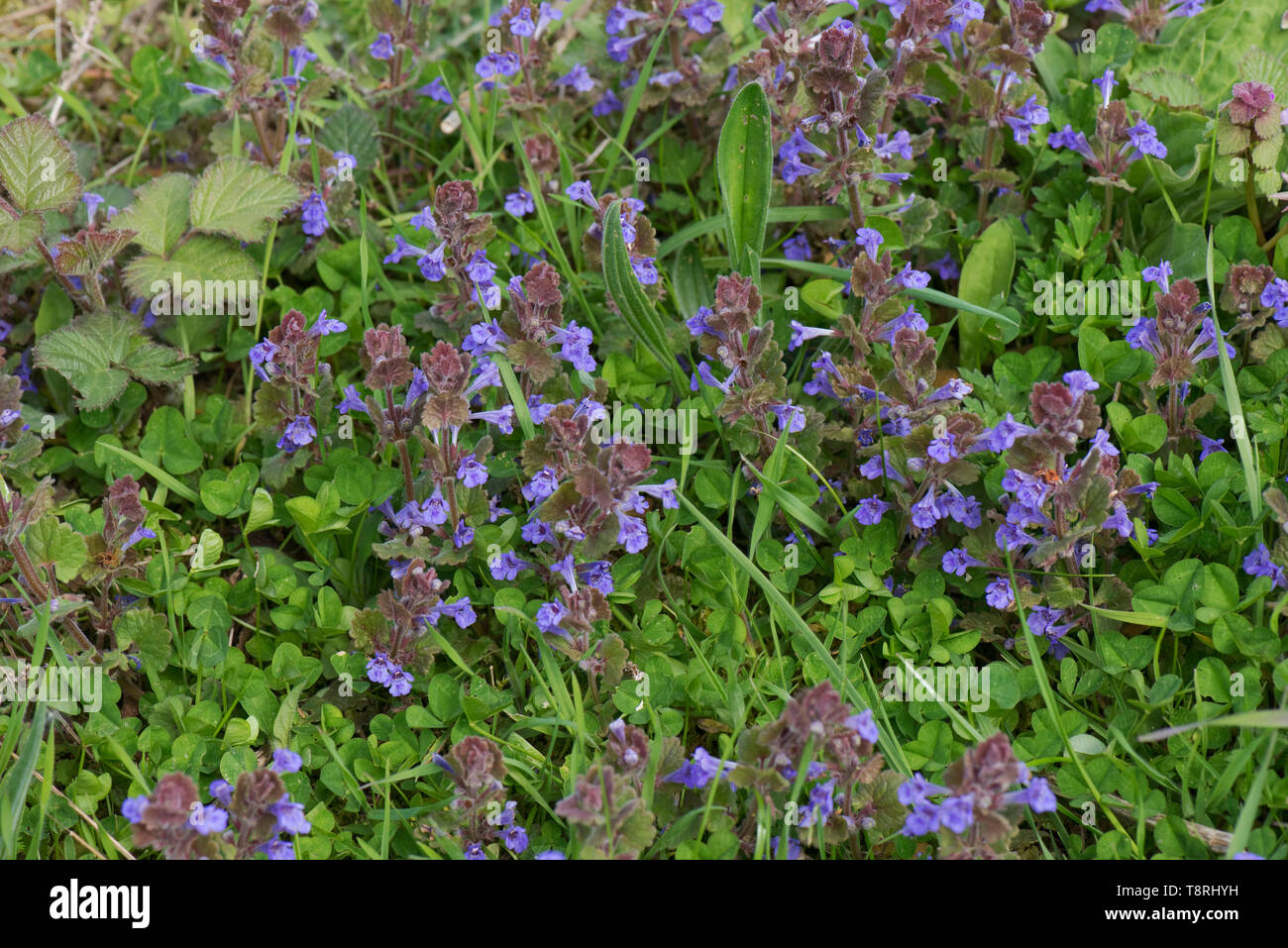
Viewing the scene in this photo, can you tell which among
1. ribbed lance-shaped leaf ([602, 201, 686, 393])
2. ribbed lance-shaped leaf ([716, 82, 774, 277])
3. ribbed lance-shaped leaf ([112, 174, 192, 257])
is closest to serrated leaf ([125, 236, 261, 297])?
ribbed lance-shaped leaf ([112, 174, 192, 257])

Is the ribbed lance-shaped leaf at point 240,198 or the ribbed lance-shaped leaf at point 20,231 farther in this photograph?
the ribbed lance-shaped leaf at point 240,198

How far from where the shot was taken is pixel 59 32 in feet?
18.6

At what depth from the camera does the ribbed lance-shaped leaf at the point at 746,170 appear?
4078 millimetres

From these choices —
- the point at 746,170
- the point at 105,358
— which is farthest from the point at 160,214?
the point at 746,170

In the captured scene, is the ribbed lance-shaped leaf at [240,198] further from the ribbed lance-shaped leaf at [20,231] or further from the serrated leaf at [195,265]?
the ribbed lance-shaped leaf at [20,231]

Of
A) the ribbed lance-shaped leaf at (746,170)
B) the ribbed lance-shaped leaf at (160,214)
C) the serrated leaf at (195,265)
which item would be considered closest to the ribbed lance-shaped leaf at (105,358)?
the serrated leaf at (195,265)

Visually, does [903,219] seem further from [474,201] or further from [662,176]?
[474,201]

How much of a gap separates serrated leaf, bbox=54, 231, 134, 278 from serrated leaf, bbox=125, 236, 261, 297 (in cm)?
10

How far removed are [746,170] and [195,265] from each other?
202 centimetres

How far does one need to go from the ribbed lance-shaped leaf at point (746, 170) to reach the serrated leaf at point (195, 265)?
174 centimetres

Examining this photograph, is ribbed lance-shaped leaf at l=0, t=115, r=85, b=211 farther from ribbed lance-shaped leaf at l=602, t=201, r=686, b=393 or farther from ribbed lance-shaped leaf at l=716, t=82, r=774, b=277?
ribbed lance-shaped leaf at l=716, t=82, r=774, b=277

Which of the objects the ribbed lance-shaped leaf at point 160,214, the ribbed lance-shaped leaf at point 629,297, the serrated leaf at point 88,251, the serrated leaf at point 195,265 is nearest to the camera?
the ribbed lance-shaped leaf at point 629,297

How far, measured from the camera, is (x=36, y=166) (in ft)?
13.4
